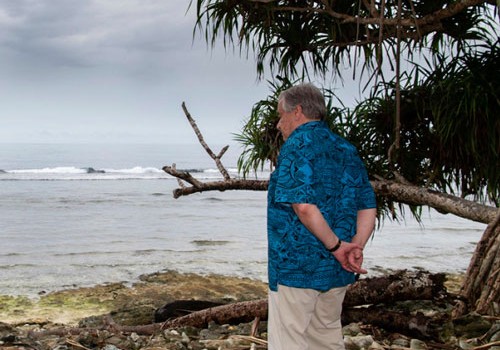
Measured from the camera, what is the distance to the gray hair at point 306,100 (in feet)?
8.20

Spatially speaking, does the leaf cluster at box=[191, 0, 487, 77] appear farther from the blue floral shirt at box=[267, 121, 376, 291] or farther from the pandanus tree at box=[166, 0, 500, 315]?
the blue floral shirt at box=[267, 121, 376, 291]

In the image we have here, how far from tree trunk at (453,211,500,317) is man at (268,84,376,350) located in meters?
1.76

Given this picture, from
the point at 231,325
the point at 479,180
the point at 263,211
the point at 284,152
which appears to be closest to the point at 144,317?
the point at 231,325

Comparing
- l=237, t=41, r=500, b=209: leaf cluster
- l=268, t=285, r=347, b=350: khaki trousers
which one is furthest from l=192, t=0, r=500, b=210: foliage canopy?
l=268, t=285, r=347, b=350: khaki trousers

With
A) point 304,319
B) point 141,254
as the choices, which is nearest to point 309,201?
point 304,319

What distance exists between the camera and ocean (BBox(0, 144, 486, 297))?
1070 centimetres

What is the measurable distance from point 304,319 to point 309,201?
1.71 ft

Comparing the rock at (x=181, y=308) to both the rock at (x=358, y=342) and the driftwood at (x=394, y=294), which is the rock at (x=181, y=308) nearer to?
the driftwood at (x=394, y=294)

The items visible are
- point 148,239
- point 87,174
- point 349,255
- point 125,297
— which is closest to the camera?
point 349,255

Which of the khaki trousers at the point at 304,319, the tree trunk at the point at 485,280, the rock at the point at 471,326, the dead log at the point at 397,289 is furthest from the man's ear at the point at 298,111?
the tree trunk at the point at 485,280

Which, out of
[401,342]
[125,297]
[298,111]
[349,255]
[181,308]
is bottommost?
[125,297]

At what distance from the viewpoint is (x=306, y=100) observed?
2.50m

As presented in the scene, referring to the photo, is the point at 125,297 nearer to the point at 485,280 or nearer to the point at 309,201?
the point at 485,280

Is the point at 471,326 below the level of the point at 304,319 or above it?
below
